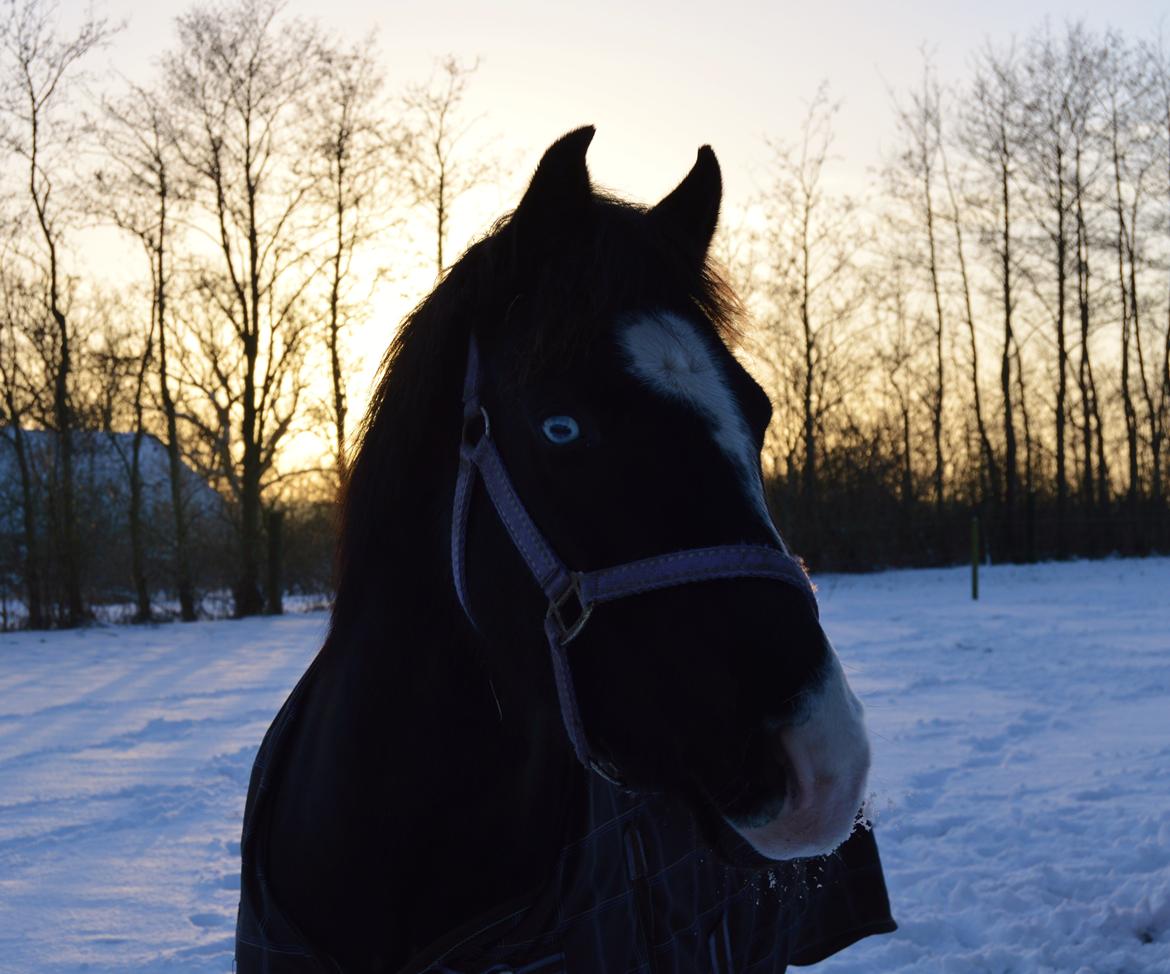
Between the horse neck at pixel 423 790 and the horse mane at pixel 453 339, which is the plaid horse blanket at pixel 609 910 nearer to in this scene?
the horse neck at pixel 423 790

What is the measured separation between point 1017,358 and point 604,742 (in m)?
27.9

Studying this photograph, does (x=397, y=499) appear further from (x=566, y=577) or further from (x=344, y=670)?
(x=566, y=577)

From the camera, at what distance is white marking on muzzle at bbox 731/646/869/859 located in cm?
115

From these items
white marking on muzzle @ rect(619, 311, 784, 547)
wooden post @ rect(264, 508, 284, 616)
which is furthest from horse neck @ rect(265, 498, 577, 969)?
wooden post @ rect(264, 508, 284, 616)

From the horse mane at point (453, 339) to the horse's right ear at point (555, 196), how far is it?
2cm

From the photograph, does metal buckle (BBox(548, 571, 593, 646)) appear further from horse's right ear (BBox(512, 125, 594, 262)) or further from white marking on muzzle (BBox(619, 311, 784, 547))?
horse's right ear (BBox(512, 125, 594, 262))

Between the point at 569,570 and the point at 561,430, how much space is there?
0.20 meters

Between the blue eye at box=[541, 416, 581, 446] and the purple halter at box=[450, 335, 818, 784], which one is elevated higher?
the blue eye at box=[541, 416, 581, 446]

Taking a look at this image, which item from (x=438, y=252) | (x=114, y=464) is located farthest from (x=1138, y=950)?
(x=114, y=464)

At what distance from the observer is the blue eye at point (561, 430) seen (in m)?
1.40

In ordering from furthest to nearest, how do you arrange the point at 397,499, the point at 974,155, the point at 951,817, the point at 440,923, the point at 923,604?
the point at 974,155 < the point at 923,604 < the point at 951,817 < the point at 397,499 < the point at 440,923

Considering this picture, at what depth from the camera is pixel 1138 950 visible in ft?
11.3

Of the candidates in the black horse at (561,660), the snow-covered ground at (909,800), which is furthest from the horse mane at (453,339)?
the snow-covered ground at (909,800)

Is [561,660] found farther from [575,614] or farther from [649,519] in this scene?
[649,519]
